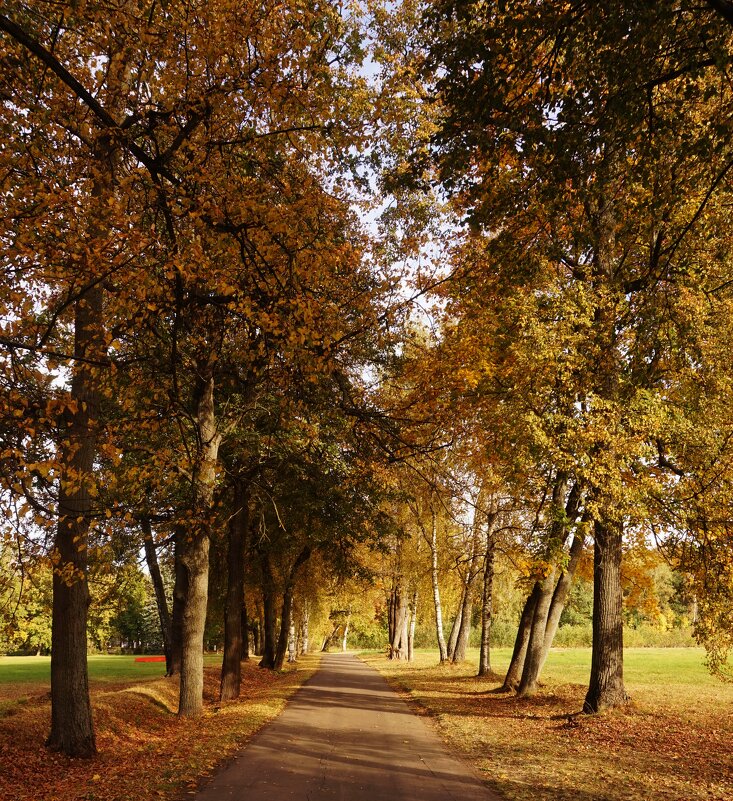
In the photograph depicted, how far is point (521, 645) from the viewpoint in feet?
67.5

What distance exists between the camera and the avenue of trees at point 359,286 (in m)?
6.66

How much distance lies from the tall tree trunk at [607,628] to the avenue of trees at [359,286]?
2.6 inches

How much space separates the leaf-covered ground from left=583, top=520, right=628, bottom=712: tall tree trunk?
23.3 ft

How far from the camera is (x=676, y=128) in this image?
281 inches

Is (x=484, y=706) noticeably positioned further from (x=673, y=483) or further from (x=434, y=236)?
(x=434, y=236)

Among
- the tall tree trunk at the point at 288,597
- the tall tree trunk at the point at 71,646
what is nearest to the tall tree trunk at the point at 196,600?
the tall tree trunk at the point at 71,646

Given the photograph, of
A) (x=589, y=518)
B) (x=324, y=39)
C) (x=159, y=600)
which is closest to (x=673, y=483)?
(x=589, y=518)

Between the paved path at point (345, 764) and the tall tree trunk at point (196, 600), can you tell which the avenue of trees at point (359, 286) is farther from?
the paved path at point (345, 764)

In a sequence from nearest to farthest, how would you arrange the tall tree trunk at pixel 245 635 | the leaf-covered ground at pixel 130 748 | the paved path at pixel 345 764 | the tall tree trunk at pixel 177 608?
the paved path at pixel 345 764 < the leaf-covered ground at pixel 130 748 < the tall tree trunk at pixel 177 608 < the tall tree trunk at pixel 245 635

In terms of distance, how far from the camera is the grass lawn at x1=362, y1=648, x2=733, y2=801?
8508 mm

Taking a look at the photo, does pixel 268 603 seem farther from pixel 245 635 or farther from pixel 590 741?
pixel 590 741

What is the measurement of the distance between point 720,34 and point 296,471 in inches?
510

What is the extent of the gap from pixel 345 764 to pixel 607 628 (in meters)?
7.22

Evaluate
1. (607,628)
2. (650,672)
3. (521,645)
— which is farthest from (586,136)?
(650,672)
